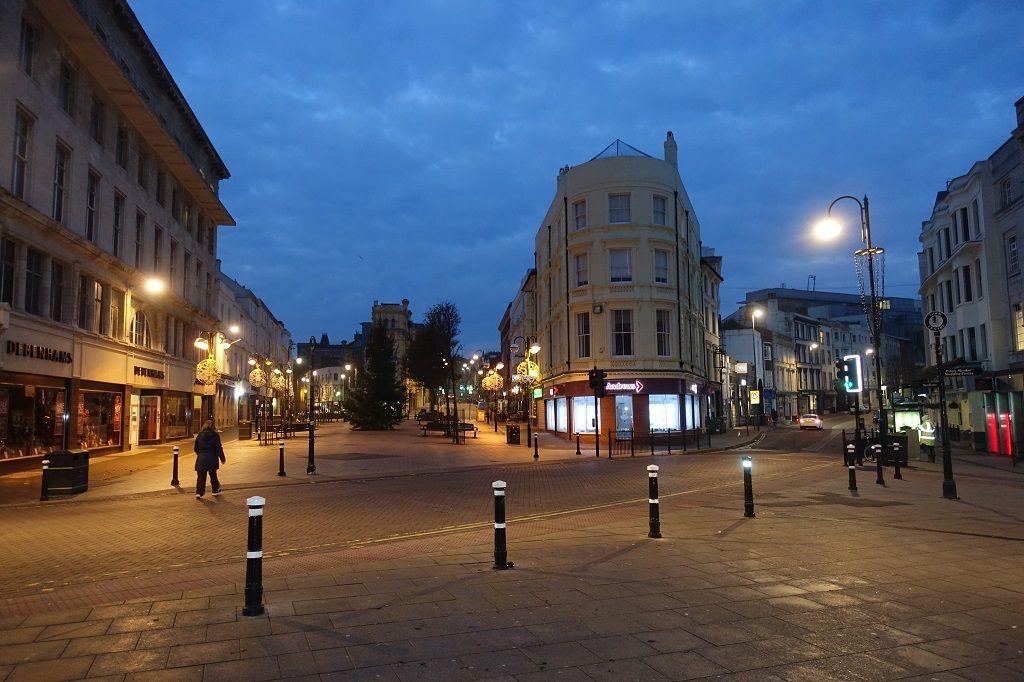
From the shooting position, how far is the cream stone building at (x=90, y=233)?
2155cm

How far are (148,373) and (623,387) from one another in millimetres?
23741

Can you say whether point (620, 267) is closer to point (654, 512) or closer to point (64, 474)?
point (64, 474)

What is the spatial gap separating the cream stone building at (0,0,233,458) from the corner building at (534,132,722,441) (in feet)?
69.6

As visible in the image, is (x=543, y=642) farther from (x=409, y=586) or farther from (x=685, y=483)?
(x=685, y=483)

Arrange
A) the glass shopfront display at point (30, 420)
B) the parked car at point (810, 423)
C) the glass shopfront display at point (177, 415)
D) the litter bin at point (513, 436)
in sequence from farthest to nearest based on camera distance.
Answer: the parked car at point (810, 423), the glass shopfront display at point (177, 415), the litter bin at point (513, 436), the glass shopfront display at point (30, 420)

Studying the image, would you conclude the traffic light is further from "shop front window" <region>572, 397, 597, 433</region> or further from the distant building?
"shop front window" <region>572, 397, 597, 433</region>

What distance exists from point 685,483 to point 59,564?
13829 mm

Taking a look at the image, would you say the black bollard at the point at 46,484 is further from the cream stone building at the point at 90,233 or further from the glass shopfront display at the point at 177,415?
the glass shopfront display at the point at 177,415

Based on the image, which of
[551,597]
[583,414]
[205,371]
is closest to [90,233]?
[205,371]

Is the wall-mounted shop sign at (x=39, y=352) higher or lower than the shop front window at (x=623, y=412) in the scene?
higher

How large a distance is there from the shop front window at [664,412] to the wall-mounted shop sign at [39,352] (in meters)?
26.1

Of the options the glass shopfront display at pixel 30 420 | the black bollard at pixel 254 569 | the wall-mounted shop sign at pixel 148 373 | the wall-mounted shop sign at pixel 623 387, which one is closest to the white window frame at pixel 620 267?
the wall-mounted shop sign at pixel 623 387

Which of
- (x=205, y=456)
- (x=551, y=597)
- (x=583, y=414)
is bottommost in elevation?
(x=551, y=597)

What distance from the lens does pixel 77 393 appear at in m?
25.6
